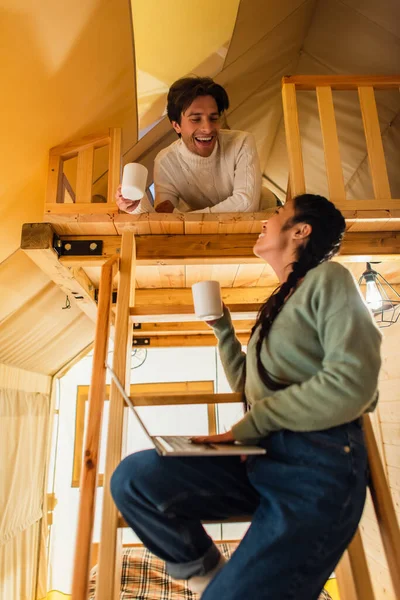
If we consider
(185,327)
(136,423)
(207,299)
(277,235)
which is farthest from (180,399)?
(136,423)

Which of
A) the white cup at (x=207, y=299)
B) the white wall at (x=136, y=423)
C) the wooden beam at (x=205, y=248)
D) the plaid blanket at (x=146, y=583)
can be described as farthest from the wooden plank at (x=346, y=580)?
the white wall at (x=136, y=423)

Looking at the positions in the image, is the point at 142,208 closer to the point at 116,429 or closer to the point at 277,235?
the point at 277,235

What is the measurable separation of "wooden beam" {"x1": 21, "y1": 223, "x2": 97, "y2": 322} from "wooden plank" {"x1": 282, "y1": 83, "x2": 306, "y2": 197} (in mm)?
1030

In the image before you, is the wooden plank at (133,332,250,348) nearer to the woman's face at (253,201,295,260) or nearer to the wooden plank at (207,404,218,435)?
the wooden plank at (207,404,218,435)

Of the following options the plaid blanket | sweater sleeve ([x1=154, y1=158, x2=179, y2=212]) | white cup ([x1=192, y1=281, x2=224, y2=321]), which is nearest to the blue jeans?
white cup ([x1=192, y1=281, x2=224, y2=321])

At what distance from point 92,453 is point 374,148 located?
1.59m

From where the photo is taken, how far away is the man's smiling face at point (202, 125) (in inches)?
69.8

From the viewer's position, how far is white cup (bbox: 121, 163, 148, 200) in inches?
53.1

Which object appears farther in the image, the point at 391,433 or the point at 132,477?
the point at 391,433

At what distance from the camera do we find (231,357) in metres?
1.24

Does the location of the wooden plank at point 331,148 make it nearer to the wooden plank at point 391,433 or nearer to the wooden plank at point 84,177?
the wooden plank at point 84,177

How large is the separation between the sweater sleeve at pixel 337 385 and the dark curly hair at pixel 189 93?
134 centimetres

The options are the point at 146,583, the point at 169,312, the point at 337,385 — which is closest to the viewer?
the point at 337,385

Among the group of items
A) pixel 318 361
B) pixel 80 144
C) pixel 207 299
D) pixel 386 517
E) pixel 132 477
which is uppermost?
pixel 80 144
